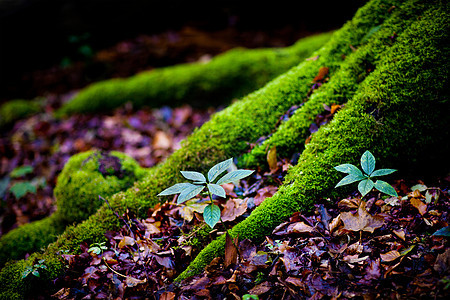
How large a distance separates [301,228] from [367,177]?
1.90 feet

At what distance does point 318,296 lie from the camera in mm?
1600

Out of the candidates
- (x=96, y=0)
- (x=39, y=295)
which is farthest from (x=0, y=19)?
(x=39, y=295)

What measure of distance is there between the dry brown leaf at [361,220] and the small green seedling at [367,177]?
206 mm

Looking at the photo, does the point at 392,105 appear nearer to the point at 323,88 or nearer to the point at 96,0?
the point at 323,88

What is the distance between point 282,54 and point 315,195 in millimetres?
4218

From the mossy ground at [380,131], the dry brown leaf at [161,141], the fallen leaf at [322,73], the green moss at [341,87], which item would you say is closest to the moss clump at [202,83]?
the dry brown leaf at [161,141]

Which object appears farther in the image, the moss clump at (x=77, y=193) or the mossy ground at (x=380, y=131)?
the moss clump at (x=77, y=193)

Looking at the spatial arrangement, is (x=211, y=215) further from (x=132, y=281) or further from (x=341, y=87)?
(x=341, y=87)

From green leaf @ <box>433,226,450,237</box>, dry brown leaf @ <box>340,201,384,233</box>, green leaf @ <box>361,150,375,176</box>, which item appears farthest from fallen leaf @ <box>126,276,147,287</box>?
green leaf @ <box>433,226,450,237</box>

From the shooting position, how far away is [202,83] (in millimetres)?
5652

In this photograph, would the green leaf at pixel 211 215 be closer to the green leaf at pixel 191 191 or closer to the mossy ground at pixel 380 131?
Result: the green leaf at pixel 191 191

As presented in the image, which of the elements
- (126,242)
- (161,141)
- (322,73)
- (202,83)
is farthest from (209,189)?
(202,83)

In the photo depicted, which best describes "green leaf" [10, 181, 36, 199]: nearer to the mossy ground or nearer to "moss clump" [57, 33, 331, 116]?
the mossy ground

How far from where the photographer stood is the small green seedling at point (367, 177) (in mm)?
1796
